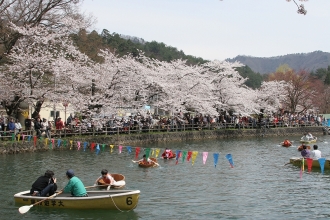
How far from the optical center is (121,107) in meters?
35.3

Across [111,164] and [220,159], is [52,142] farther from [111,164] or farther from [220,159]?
[220,159]

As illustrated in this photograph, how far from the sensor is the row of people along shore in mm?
28859

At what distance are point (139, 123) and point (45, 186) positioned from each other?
21780 mm

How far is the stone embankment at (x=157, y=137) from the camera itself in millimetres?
26897

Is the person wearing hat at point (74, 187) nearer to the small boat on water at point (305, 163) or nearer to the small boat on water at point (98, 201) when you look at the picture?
the small boat on water at point (98, 201)

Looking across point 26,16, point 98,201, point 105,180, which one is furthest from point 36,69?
point 98,201

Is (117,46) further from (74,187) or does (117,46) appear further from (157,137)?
(74,187)

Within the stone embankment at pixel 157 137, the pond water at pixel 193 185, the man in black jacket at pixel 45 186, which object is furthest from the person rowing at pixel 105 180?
the stone embankment at pixel 157 137

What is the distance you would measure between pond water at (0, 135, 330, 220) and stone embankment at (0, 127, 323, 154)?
912 millimetres

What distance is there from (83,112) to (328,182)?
19.3 m

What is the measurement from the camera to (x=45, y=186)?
1450cm

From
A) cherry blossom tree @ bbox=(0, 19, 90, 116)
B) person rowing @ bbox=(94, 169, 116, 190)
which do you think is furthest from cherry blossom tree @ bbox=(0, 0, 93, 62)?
person rowing @ bbox=(94, 169, 116, 190)

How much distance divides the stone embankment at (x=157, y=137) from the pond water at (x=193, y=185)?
35.9 inches

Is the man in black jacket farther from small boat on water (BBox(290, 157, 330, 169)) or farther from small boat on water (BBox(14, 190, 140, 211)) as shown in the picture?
small boat on water (BBox(290, 157, 330, 169))
